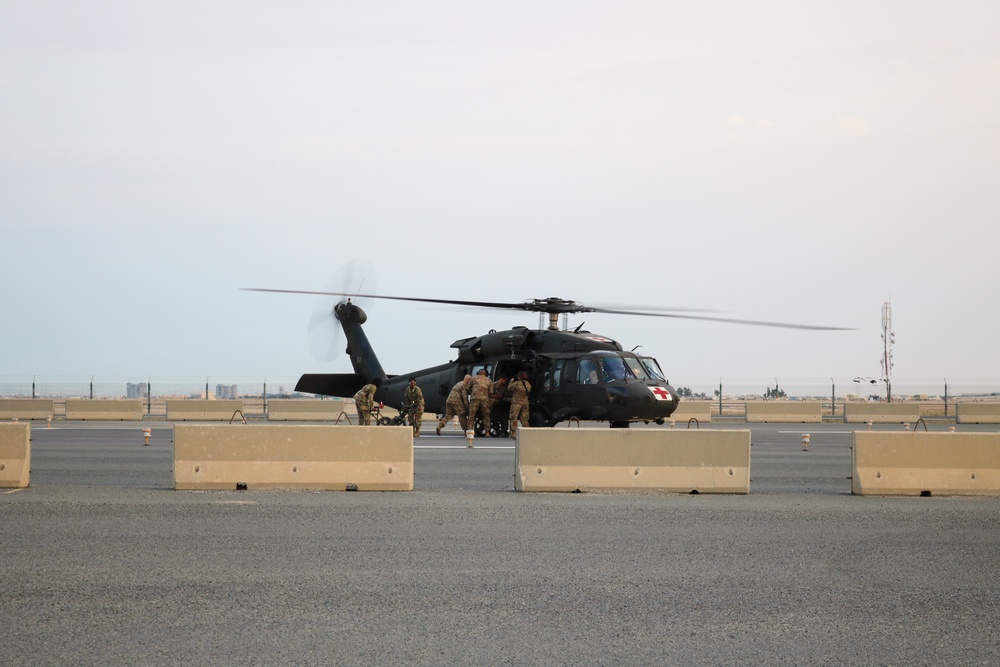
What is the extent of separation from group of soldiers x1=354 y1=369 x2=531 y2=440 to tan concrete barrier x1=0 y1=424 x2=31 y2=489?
11.5 metres

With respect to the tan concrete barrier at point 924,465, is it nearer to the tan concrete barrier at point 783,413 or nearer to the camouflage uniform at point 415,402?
the camouflage uniform at point 415,402

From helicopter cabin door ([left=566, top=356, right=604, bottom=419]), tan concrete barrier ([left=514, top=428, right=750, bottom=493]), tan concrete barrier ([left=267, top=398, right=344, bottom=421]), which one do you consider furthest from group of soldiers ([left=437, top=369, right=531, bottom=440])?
tan concrete barrier ([left=267, top=398, right=344, bottom=421])

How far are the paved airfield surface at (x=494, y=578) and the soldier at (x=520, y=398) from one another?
12.6 m

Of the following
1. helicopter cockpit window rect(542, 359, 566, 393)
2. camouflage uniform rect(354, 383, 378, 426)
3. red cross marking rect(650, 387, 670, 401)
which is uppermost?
helicopter cockpit window rect(542, 359, 566, 393)

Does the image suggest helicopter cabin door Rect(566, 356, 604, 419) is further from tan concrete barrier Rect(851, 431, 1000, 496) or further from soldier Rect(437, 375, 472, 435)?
tan concrete barrier Rect(851, 431, 1000, 496)

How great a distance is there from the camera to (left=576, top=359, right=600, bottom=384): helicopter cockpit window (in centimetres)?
2389

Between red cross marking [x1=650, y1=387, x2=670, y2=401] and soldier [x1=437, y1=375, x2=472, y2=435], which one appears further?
soldier [x1=437, y1=375, x2=472, y2=435]

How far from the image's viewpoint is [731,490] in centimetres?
1286

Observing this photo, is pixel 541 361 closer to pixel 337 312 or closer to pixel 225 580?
pixel 337 312

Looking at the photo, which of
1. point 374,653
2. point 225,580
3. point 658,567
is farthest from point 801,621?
point 225,580

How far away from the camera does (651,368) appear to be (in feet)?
80.1

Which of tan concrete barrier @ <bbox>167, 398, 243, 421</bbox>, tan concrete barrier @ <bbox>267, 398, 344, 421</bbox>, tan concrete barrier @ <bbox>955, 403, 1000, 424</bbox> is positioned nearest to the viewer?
tan concrete barrier @ <bbox>167, 398, 243, 421</bbox>

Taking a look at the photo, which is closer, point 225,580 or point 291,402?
point 225,580

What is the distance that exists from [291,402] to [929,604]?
36.5 meters
